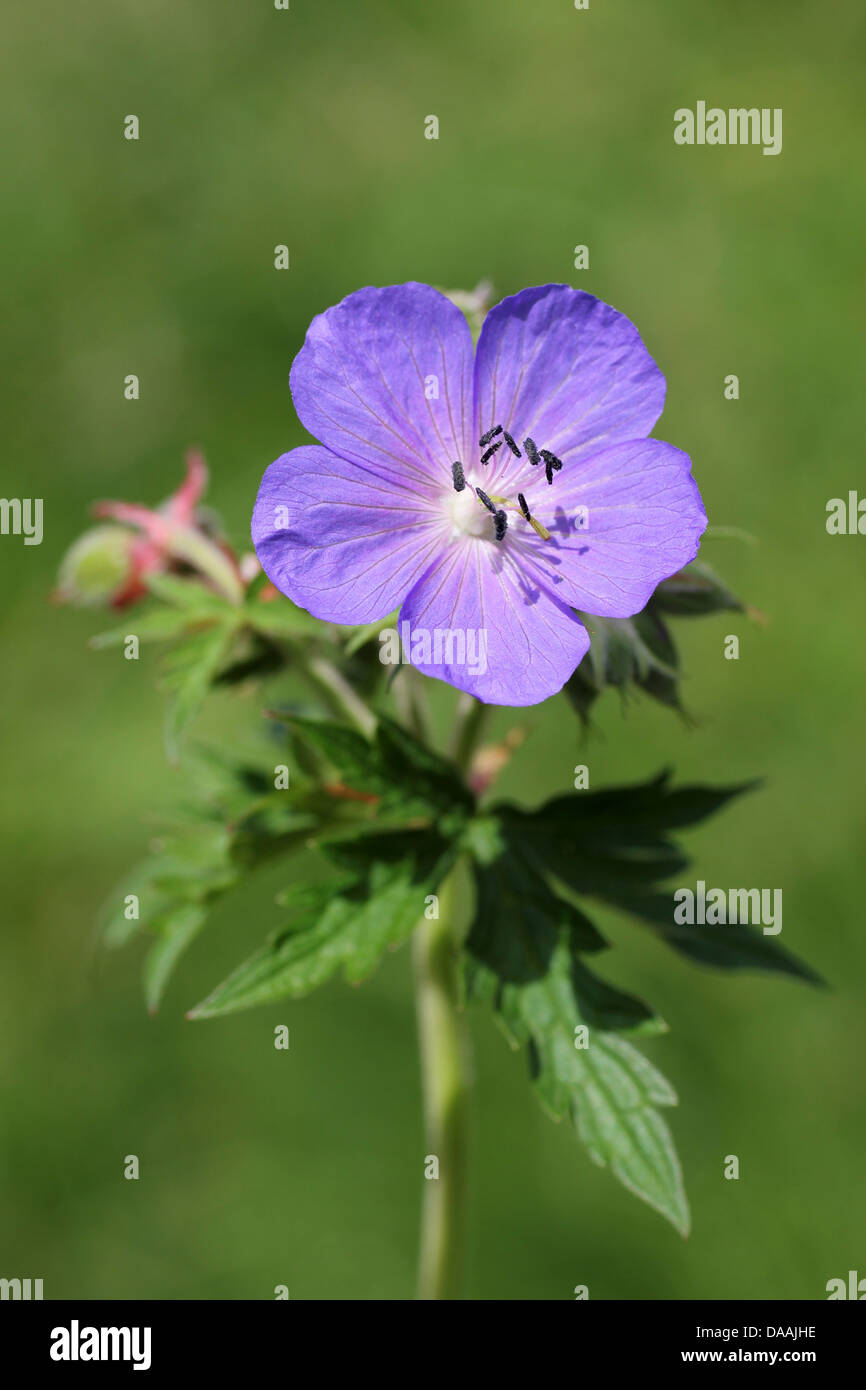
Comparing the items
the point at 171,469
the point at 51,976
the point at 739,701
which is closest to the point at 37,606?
the point at 171,469

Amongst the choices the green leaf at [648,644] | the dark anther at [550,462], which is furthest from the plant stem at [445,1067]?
the dark anther at [550,462]

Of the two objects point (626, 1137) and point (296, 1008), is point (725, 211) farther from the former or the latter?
point (626, 1137)

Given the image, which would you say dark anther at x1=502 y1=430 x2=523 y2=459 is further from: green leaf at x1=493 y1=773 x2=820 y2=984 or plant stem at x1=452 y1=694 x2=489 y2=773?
green leaf at x1=493 y1=773 x2=820 y2=984

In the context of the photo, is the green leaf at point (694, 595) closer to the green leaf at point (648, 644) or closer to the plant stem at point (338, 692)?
the green leaf at point (648, 644)

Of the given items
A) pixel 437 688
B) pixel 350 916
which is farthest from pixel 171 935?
pixel 437 688

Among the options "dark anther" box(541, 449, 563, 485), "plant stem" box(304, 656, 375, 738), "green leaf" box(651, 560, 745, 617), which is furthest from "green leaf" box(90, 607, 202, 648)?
"green leaf" box(651, 560, 745, 617)
